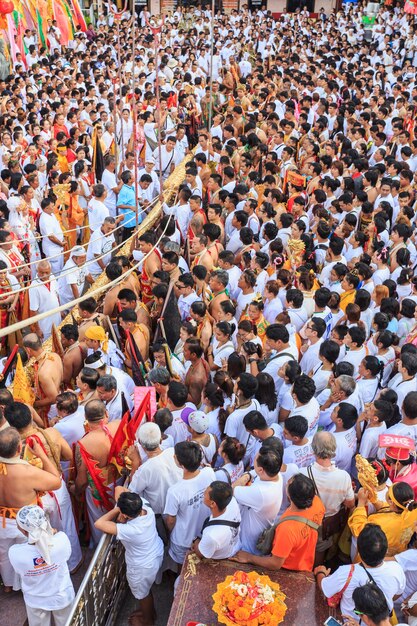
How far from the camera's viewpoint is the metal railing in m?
3.33

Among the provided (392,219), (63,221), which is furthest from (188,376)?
(392,219)

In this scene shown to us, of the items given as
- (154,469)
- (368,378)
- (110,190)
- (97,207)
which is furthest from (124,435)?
(110,190)

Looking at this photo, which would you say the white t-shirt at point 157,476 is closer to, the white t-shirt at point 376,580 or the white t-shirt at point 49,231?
the white t-shirt at point 376,580

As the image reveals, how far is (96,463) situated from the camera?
12.8 ft

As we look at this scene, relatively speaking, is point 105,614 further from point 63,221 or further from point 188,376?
point 63,221

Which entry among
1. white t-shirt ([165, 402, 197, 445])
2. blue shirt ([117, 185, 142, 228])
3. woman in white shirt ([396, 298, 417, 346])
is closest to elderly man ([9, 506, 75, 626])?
white t-shirt ([165, 402, 197, 445])

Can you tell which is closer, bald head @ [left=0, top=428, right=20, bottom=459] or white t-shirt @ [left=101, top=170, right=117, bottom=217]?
bald head @ [left=0, top=428, right=20, bottom=459]

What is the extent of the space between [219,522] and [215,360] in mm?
1720

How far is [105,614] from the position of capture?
12.4 ft

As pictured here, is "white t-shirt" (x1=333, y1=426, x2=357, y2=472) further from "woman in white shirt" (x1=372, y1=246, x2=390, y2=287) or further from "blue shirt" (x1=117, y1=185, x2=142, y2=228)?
"blue shirt" (x1=117, y1=185, x2=142, y2=228)

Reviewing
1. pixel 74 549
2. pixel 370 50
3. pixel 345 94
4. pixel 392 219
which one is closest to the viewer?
pixel 74 549

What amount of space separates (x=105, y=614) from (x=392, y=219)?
5.70 meters

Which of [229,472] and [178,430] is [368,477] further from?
[178,430]

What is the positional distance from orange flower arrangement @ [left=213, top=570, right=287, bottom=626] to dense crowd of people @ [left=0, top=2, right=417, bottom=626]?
9.5 inches
